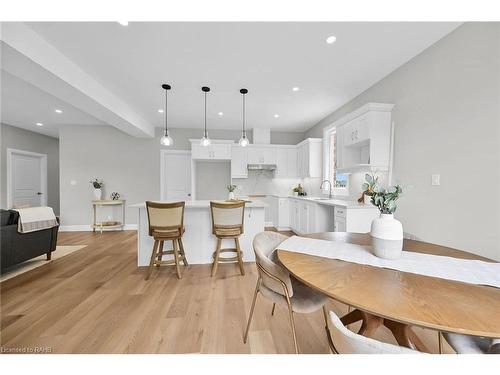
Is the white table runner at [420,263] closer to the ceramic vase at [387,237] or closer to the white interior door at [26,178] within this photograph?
the ceramic vase at [387,237]

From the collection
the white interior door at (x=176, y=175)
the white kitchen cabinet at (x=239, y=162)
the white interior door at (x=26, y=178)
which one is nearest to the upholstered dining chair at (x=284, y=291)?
the white kitchen cabinet at (x=239, y=162)

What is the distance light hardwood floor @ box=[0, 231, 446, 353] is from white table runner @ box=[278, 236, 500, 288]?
76 centimetres

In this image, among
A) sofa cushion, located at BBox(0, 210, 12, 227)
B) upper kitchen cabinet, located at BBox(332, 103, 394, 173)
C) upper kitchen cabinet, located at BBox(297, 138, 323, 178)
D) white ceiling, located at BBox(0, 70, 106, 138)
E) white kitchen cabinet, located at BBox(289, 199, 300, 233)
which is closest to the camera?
sofa cushion, located at BBox(0, 210, 12, 227)

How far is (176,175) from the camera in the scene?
5.49 m

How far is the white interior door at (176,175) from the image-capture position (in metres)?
5.44

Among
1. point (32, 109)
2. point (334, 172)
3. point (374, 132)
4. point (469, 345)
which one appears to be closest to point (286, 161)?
point (334, 172)

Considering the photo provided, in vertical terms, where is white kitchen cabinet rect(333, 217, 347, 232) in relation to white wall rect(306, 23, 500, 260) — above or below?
below

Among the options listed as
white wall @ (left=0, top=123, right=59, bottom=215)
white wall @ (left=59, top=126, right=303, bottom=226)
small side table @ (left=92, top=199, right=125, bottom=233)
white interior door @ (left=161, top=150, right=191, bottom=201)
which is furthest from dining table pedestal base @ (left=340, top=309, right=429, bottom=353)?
white wall @ (left=0, top=123, right=59, bottom=215)

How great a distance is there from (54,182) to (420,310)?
9.19 metres

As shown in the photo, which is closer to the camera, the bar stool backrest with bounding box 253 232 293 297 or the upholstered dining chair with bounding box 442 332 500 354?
the upholstered dining chair with bounding box 442 332 500 354

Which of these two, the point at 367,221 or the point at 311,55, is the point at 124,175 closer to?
the point at 311,55

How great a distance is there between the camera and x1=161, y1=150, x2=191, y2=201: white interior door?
5441mm

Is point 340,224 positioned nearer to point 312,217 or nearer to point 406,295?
point 312,217

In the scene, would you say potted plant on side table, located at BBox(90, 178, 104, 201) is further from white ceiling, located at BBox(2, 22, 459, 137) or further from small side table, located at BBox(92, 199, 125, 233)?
white ceiling, located at BBox(2, 22, 459, 137)
